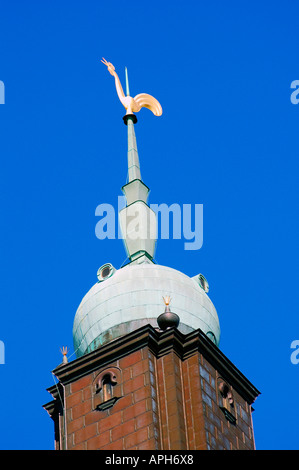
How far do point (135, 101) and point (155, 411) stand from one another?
1233 inches

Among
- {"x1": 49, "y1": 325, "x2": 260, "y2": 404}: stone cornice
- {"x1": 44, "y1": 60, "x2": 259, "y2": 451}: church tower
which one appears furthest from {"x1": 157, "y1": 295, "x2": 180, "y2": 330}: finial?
{"x1": 49, "y1": 325, "x2": 260, "y2": 404}: stone cornice

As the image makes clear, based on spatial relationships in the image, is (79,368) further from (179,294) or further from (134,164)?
(134,164)

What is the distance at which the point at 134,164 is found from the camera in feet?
338

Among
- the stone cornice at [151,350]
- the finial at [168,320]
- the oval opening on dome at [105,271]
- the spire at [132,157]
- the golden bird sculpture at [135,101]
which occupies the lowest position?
the stone cornice at [151,350]

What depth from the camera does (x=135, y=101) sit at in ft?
363

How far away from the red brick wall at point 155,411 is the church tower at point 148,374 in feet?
0.18

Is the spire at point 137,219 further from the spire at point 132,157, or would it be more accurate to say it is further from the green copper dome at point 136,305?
the green copper dome at point 136,305

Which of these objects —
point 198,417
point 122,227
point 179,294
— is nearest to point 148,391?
point 198,417

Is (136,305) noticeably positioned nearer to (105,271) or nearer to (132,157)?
(105,271)

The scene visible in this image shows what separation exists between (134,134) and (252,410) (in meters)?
22.7

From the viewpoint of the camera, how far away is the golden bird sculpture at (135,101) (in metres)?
110

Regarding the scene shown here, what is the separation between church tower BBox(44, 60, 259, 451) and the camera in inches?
3356

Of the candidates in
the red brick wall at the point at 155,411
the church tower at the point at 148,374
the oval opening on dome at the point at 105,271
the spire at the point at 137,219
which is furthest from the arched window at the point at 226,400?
the spire at the point at 137,219

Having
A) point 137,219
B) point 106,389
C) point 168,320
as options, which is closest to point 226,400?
point 168,320
